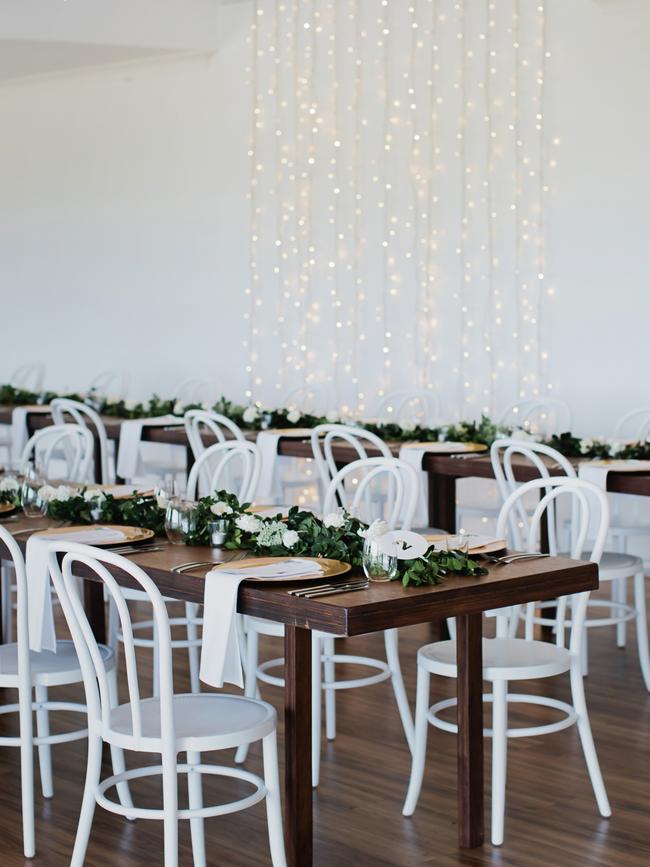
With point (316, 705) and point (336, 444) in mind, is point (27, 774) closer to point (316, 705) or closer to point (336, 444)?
point (316, 705)

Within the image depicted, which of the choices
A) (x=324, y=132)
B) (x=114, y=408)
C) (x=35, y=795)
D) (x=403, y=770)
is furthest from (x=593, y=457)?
(x=324, y=132)

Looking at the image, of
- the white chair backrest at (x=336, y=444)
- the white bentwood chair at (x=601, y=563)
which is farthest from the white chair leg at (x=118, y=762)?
the white chair backrest at (x=336, y=444)

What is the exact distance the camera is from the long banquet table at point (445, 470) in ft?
15.4

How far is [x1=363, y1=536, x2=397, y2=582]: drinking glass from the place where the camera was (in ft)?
9.50

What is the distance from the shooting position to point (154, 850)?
3168 millimetres

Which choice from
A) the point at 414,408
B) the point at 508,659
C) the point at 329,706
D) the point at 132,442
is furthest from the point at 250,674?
the point at 414,408

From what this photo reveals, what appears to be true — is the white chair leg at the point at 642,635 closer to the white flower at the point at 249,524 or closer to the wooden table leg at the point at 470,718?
the wooden table leg at the point at 470,718

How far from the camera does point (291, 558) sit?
10.3 feet

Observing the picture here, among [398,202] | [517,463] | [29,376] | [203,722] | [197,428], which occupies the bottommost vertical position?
[203,722]

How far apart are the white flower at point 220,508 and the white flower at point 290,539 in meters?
0.32

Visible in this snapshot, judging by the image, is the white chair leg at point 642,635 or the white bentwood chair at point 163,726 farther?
the white chair leg at point 642,635

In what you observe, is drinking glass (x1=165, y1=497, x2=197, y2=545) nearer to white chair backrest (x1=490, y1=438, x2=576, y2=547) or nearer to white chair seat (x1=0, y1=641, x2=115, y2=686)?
white chair seat (x1=0, y1=641, x2=115, y2=686)

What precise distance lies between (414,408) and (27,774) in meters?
4.83

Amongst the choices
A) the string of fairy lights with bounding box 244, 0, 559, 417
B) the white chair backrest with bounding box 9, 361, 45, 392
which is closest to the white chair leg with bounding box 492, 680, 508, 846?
the string of fairy lights with bounding box 244, 0, 559, 417
